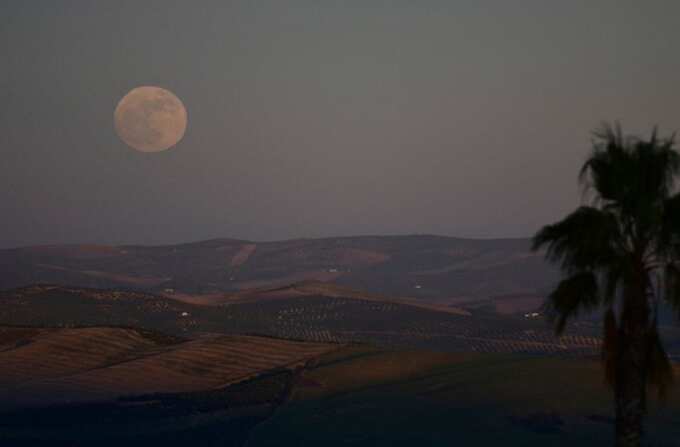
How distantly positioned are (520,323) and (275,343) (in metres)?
48.7

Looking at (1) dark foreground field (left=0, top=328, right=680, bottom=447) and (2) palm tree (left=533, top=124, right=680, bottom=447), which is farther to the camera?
(1) dark foreground field (left=0, top=328, right=680, bottom=447)

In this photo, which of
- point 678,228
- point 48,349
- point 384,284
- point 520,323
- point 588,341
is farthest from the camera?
point 384,284

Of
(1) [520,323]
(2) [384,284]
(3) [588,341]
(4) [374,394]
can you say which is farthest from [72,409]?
(2) [384,284]

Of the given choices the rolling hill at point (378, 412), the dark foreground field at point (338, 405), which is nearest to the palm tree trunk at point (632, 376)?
the rolling hill at point (378, 412)

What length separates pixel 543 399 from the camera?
67.2 feet

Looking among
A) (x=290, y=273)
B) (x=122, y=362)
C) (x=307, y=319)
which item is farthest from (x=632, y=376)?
(x=290, y=273)

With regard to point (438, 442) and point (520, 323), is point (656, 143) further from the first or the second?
point (520, 323)

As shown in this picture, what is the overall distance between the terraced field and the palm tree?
53.6 feet

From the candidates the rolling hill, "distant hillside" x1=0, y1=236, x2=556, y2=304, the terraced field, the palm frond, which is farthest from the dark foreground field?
"distant hillside" x1=0, y1=236, x2=556, y2=304

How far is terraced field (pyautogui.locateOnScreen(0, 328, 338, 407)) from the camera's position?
84.2ft

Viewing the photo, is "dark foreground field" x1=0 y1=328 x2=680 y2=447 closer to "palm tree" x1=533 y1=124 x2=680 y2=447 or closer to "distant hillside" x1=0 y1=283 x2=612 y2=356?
"palm tree" x1=533 y1=124 x2=680 y2=447

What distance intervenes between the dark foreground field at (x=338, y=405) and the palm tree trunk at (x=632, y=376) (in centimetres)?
561

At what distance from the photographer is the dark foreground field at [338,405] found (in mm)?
18359

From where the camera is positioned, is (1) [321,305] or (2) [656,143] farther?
(1) [321,305]
